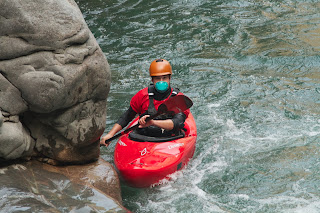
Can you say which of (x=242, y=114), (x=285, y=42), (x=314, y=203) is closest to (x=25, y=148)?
(x=314, y=203)

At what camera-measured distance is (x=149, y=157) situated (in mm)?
5125

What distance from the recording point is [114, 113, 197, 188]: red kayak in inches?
198

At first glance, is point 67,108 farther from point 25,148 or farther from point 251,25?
point 251,25

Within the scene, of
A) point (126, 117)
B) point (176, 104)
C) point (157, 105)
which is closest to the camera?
point (176, 104)

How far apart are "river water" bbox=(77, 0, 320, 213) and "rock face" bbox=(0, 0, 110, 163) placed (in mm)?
1100

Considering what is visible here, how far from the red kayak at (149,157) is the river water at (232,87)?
148 millimetres

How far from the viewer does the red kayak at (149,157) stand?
504cm

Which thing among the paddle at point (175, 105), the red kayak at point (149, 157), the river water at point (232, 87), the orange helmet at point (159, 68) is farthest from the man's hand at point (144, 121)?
the river water at point (232, 87)

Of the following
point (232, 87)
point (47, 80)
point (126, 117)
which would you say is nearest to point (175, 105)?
point (126, 117)

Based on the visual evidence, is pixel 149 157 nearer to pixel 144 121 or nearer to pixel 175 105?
pixel 144 121

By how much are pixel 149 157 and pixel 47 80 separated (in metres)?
1.64

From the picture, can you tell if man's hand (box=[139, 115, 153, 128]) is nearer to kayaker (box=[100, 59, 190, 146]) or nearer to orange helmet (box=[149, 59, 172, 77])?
kayaker (box=[100, 59, 190, 146])

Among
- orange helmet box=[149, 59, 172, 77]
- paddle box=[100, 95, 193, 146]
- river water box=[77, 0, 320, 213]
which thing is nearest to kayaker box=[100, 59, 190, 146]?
orange helmet box=[149, 59, 172, 77]

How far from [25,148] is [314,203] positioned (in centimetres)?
299
